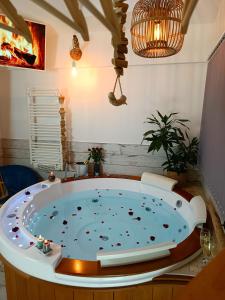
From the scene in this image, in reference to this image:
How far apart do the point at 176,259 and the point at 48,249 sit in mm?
982

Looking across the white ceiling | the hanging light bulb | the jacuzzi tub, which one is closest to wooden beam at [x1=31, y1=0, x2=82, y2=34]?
the jacuzzi tub

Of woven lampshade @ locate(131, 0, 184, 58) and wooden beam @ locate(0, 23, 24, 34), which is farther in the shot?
woven lampshade @ locate(131, 0, 184, 58)

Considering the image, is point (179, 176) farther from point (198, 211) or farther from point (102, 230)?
point (102, 230)

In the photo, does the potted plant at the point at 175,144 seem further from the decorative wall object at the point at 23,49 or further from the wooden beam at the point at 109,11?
the wooden beam at the point at 109,11

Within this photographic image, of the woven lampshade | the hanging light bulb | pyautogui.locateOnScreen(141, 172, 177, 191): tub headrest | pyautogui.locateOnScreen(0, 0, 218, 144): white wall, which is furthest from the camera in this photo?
the hanging light bulb

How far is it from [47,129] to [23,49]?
1.27 m

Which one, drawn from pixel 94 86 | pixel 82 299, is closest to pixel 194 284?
pixel 82 299

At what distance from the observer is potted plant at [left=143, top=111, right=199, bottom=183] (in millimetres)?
2927

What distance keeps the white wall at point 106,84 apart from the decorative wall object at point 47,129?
0.61 feet

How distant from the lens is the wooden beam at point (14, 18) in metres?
0.26

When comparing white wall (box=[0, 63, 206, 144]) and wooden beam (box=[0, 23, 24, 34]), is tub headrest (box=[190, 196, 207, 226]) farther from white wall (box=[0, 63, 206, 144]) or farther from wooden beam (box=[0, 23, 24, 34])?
wooden beam (box=[0, 23, 24, 34])

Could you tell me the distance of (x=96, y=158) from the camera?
351 centimetres

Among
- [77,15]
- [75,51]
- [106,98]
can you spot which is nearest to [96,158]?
[106,98]

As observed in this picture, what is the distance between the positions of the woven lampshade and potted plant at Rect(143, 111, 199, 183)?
4.78ft
